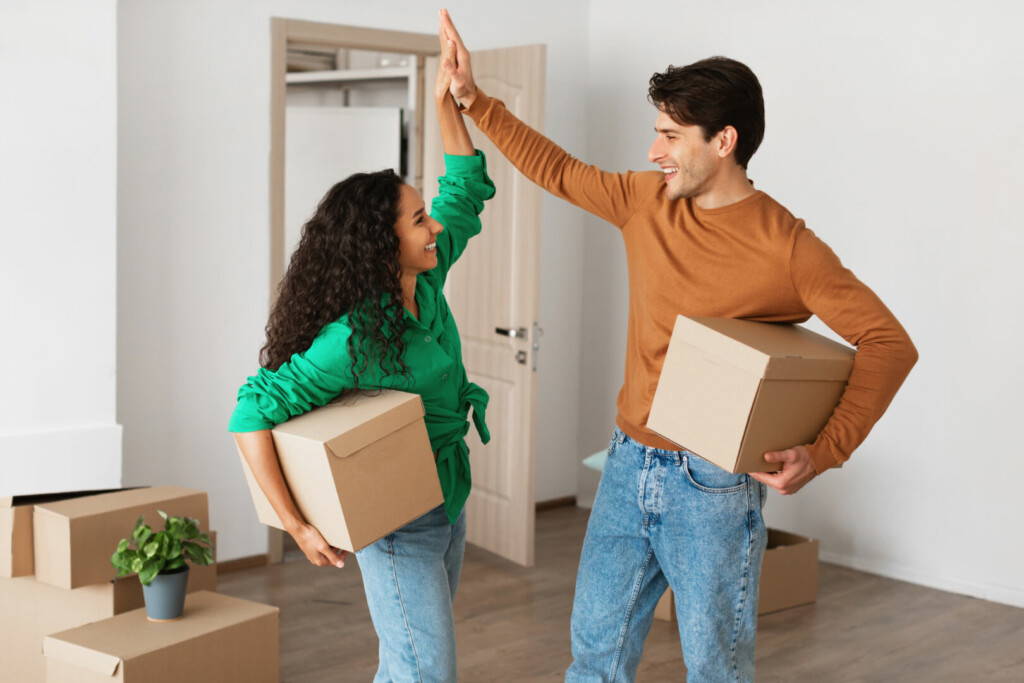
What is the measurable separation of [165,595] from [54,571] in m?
0.35

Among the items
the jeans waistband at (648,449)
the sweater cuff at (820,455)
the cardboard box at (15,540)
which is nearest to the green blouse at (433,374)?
the jeans waistband at (648,449)

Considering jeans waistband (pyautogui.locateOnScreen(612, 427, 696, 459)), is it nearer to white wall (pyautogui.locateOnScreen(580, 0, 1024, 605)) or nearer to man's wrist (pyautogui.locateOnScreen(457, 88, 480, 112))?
man's wrist (pyautogui.locateOnScreen(457, 88, 480, 112))

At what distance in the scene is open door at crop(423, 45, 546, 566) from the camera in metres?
4.33

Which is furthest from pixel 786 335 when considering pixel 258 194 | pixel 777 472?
pixel 258 194

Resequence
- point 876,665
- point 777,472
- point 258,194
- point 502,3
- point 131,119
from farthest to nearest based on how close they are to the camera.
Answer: point 502,3 < point 258,194 < point 131,119 < point 876,665 < point 777,472

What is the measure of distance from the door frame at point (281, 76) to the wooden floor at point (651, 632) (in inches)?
20.8

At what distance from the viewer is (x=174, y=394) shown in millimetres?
4121

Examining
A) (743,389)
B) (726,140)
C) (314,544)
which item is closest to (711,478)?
(743,389)

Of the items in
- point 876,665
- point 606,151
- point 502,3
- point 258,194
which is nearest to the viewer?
point 876,665

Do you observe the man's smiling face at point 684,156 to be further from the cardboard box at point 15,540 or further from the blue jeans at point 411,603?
the cardboard box at point 15,540

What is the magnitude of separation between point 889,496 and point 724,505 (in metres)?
2.70

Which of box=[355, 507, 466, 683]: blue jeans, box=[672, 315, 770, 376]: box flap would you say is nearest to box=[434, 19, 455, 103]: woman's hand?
box=[672, 315, 770, 376]: box flap

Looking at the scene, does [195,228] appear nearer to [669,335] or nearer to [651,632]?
[651,632]

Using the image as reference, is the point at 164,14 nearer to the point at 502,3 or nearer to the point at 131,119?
the point at 131,119
